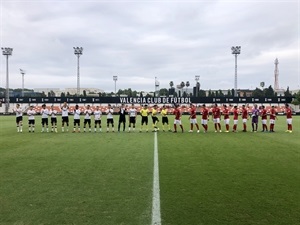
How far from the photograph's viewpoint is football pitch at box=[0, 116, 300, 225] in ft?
17.4

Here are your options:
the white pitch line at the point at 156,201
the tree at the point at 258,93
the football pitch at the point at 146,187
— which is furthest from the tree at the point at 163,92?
the white pitch line at the point at 156,201

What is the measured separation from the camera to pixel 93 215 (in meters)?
5.35

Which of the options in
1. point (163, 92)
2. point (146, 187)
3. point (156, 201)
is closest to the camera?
point (156, 201)

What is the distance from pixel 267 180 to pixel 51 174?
5.46 metres

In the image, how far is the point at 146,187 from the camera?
7.16 metres

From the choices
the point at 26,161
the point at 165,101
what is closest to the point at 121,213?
the point at 26,161

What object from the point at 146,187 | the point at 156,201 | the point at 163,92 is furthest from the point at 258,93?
the point at 156,201

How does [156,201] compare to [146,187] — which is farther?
[146,187]

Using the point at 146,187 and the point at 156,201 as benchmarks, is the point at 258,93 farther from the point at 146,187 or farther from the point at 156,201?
the point at 156,201

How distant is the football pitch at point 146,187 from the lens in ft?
17.4

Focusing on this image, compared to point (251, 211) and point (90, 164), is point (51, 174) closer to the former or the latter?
point (90, 164)

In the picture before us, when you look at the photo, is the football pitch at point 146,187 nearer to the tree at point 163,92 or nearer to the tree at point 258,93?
the tree at point 258,93

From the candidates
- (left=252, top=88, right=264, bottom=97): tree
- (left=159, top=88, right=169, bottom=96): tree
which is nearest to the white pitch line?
(left=252, top=88, right=264, bottom=97): tree

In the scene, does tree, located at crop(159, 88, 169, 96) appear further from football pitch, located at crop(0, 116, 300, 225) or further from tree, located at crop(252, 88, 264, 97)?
football pitch, located at crop(0, 116, 300, 225)
